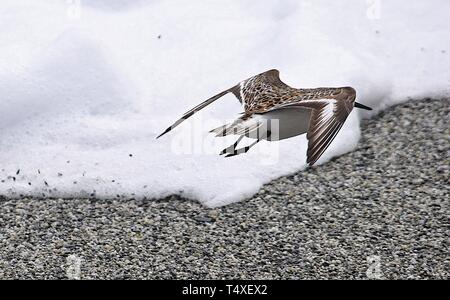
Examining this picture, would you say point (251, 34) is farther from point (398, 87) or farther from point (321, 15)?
point (398, 87)

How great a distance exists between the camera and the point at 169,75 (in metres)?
5.87

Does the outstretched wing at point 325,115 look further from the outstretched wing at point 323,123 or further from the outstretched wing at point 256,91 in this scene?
the outstretched wing at point 256,91

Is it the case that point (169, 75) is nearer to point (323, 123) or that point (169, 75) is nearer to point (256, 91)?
point (256, 91)

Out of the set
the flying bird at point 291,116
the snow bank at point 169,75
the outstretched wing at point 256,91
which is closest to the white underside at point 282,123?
the flying bird at point 291,116

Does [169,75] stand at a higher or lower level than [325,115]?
lower

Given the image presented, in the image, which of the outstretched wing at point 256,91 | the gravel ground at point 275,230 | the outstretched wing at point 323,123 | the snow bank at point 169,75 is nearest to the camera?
the outstretched wing at point 323,123

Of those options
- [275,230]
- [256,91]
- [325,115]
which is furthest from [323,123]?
[275,230]

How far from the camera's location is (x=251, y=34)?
629 cm

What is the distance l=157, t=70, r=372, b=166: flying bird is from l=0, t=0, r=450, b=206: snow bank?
7.70 feet

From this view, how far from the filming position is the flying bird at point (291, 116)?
2.10 metres

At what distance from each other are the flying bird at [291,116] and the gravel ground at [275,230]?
1958 millimetres

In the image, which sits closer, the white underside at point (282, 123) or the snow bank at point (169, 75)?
the white underside at point (282, 123)

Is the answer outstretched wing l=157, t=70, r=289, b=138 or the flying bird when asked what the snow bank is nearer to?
outstretched wing l=157, t=70, r=289, b=138

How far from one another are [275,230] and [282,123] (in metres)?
2.53
